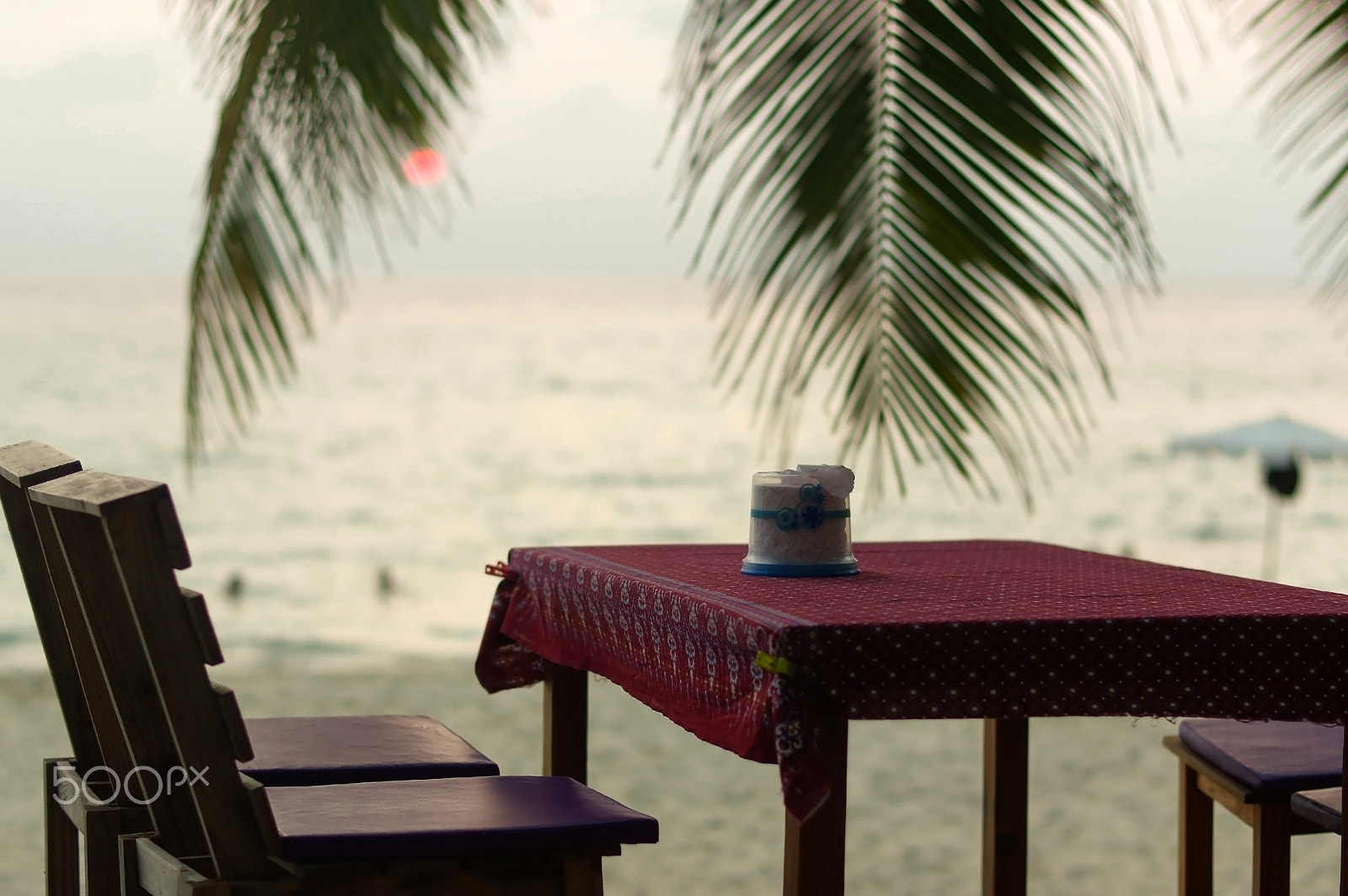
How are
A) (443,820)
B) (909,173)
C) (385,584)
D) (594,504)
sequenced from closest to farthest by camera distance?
(443,820) → (909,173) → (385,584) → (594,504)

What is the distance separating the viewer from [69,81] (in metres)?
17.7

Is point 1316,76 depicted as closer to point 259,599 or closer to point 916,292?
point 916,292

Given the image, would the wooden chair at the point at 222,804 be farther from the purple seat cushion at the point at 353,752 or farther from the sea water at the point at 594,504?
the sea water at the point at 594,504

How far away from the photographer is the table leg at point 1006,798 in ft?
6.31

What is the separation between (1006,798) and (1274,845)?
356mm

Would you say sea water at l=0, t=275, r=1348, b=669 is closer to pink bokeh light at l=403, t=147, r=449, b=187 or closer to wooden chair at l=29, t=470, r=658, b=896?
pink bokeh light at l=403, t=147, r=449, b=187

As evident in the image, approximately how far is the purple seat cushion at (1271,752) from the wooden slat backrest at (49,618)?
4.72 feet

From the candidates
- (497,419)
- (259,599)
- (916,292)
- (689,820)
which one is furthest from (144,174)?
(916,292)

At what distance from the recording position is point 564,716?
223 cm

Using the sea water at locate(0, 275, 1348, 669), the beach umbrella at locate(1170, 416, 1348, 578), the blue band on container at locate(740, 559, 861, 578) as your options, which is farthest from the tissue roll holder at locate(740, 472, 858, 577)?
the beach umbrella at locate(1170, 416, 1348, 578)

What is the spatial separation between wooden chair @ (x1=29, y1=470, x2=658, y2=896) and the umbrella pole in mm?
13437

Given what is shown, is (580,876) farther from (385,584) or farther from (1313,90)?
(385,584)

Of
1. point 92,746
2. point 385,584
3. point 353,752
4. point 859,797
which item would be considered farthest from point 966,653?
point 385,584

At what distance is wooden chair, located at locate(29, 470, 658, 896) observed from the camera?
4.42 feet
